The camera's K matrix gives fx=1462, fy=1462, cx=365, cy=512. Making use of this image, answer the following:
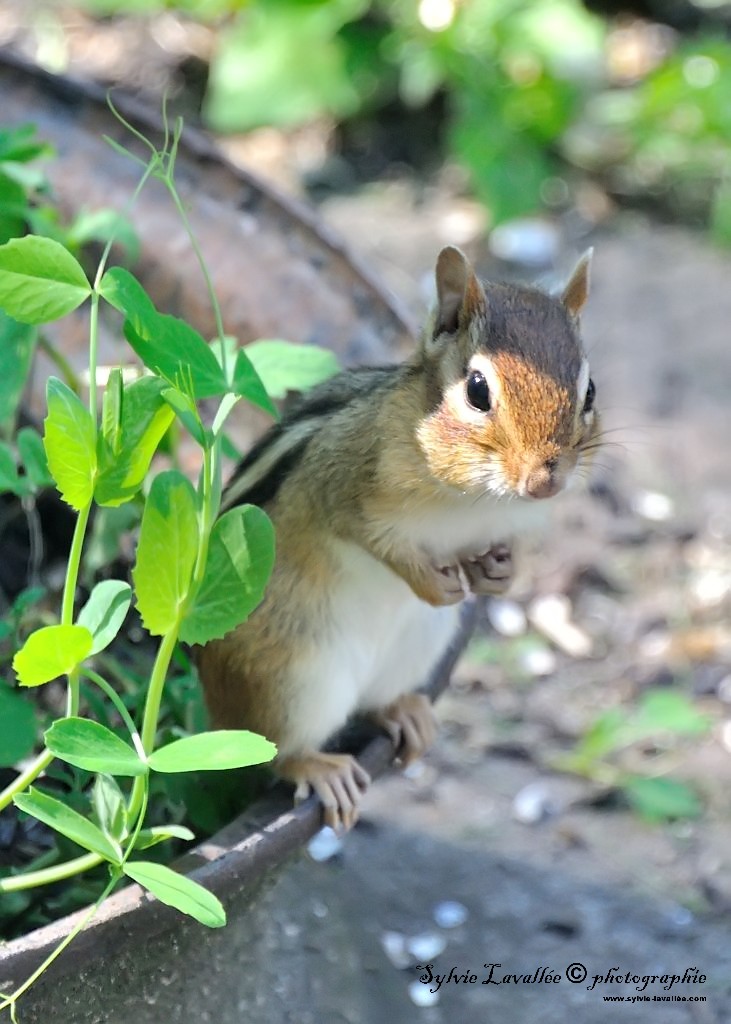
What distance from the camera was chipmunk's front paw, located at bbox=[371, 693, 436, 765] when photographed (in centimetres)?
174

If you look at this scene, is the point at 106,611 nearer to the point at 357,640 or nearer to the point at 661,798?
the point at 357,640

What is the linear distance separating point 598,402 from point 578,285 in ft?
5.24

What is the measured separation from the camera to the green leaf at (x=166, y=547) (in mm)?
1130

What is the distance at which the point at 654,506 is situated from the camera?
3004mm

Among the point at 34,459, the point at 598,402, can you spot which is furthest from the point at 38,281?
the point at 598,402

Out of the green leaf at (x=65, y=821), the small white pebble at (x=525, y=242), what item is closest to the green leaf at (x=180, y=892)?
the green leaf at (x=65, y=821)

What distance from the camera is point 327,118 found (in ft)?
13.7

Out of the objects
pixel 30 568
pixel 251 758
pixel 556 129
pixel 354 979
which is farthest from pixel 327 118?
pixel 251 758

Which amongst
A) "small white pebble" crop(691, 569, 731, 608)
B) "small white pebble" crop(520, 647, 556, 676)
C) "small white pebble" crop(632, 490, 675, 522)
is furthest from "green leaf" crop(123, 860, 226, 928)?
"small white pebble" crop(632, 490, 675, 522)

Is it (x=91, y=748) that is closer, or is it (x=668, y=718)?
(x=91, y=748)

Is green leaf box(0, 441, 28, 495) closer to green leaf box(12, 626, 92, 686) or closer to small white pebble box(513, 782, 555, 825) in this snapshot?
green leaf box(12, 626, 92, 686)

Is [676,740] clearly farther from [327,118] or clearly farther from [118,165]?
[327,118]

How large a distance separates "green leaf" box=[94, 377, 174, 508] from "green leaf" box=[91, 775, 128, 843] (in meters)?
0.25

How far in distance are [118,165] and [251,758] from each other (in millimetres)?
1143
